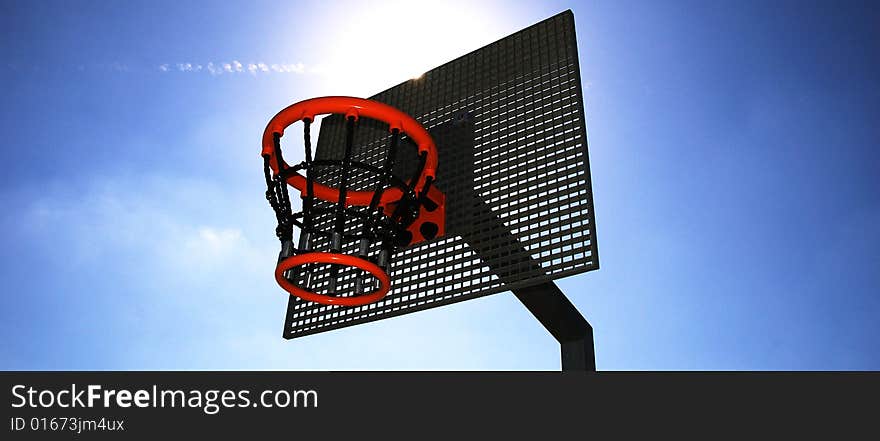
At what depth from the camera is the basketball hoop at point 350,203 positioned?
274cm

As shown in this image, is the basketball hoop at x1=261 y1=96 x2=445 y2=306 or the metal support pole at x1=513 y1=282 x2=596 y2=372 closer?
the basketball hoop at x1=261 y1=96 x2=445 y2=306

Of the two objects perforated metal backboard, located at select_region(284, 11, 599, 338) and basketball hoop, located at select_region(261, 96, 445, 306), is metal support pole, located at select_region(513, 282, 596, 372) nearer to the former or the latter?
perforated metal backboard, located at select_region(284, 11, 599, 338)

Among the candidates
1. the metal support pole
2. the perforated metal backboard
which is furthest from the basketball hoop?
the metal support pole

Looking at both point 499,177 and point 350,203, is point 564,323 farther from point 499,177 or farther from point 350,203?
point 350,203

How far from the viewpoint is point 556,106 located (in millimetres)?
3119

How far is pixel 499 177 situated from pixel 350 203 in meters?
0.65

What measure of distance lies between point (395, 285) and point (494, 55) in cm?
128

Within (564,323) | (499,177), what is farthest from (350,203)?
(564,323)

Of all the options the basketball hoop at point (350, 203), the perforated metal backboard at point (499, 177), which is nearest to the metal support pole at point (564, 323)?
the perforated metal backboard at point (499, 177)

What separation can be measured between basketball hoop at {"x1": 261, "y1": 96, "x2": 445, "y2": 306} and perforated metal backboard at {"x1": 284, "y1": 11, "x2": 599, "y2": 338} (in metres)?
0.15

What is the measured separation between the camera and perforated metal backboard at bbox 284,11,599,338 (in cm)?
278

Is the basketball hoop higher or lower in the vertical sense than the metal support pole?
higher
